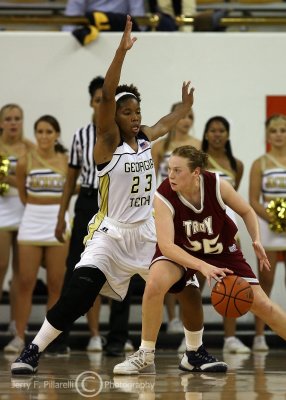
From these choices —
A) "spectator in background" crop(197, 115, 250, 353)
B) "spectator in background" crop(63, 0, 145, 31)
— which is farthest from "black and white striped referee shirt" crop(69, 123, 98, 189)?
"spectator in background" crop(63, 0, 145, 31)

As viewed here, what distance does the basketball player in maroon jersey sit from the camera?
22.8 ft

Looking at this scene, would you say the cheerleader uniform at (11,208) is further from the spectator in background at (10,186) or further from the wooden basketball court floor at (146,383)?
the wooden basketball court floor at (146,383)

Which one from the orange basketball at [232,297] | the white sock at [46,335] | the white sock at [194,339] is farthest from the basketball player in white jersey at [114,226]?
the orange basketball at [232,297]

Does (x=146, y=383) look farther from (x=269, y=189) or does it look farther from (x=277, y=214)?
(x=269, y=189)

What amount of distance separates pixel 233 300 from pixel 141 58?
5023 mm

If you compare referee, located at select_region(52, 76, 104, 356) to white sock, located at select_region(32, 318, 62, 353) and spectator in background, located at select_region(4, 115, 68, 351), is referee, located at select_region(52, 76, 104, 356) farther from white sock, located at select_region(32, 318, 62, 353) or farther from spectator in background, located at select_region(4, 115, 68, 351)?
white sock, located at select_region(32, 318, 62, 353)

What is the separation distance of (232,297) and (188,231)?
2.00ft

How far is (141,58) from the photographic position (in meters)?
11.2

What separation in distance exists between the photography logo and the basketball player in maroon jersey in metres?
0.22

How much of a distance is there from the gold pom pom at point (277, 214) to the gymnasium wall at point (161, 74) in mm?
1173

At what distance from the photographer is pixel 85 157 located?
9.27 meters

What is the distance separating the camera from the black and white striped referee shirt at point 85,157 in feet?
30.1

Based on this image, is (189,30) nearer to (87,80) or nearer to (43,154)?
(87,80)

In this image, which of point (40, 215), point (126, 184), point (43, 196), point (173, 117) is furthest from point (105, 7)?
point (126, 184)
